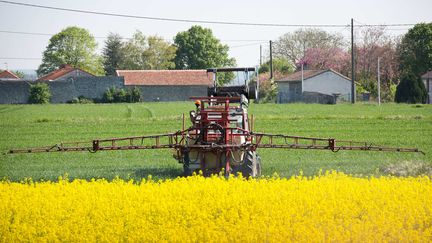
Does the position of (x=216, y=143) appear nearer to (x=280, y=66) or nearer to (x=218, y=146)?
(x=218, y=146)

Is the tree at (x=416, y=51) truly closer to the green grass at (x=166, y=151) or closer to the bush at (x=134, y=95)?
the bush at (x=134, y=95)

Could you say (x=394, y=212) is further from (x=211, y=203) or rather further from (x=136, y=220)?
(x=136, y=220)

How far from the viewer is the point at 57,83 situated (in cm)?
9075

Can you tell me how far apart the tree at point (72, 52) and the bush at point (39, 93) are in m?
39.2

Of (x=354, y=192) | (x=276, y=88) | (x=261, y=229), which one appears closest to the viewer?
(x=261, y=229)

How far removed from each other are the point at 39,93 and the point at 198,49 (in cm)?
4064

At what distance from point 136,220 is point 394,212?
369 centimetres

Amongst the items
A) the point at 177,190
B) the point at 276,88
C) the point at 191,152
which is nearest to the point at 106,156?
the point at 191,152

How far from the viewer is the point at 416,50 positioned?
9456 centimetres

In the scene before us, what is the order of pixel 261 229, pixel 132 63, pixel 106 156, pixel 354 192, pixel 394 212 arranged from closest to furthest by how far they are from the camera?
1. pixel 261 229
2. pixel 394 212
3. pixel 354 192
4. pixel 106 156
5. pixel 132 63

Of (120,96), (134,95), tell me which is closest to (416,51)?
(134,95)

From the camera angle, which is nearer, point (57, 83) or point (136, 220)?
point (136, 220)

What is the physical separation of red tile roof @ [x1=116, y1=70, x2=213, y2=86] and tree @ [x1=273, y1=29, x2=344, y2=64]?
63.1 ft

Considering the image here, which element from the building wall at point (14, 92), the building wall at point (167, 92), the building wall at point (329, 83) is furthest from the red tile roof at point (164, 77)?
the building wall at point (329, 83)
